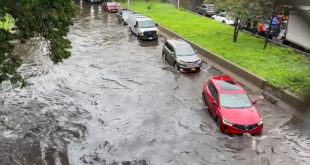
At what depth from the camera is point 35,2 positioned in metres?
12.4

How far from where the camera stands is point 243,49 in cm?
2714

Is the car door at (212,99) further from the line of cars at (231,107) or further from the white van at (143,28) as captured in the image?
the white van at (143,28)

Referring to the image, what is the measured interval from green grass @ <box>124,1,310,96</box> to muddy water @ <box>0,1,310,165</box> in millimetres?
1940

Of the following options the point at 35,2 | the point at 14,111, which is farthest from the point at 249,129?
the point at 14,111

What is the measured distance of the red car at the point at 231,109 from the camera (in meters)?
15.5

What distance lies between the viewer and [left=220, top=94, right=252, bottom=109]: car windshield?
53.6ft

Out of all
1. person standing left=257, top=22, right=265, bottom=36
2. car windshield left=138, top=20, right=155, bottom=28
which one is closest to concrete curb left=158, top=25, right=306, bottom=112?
car windshield left=138, top=20, right=155, bottom=28

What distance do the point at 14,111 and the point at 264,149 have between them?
11.3 m

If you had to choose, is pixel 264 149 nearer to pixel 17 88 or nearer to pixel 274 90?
pixel 274 90

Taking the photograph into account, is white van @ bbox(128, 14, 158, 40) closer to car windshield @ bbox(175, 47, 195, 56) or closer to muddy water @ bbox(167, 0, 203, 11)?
car windshield @ bbox(175, 47, 195, 56)

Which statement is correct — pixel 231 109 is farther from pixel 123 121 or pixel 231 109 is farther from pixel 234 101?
pixel 123 121

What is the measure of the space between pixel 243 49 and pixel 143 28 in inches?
366

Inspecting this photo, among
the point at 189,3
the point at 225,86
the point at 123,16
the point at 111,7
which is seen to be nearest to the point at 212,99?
the point at 225,86

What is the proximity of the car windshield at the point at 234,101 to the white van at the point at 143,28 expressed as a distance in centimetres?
1643
